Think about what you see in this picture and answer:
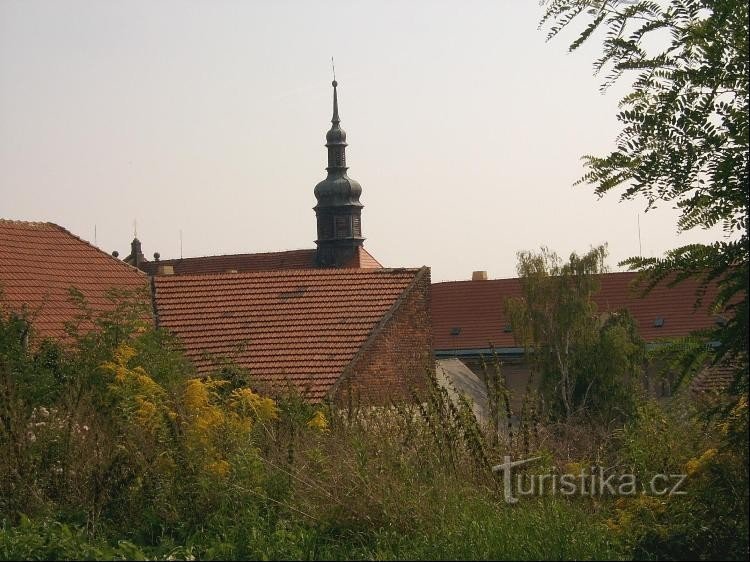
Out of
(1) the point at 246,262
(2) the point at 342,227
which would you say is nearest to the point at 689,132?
(1) the point at 246,262

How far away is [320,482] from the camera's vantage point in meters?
10.7

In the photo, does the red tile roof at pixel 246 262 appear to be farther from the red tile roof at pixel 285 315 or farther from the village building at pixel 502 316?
the red tile roof at pixel 285 315

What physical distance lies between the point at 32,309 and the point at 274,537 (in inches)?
662

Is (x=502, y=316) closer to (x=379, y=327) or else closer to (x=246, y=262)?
(x=246, y=262)

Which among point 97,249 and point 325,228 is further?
point 325,228

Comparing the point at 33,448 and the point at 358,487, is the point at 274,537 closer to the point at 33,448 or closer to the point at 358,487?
the point at 358,487

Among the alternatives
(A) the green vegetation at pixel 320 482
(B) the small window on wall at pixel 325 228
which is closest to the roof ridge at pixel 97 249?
(A) the green vegetation at pixel 320 482

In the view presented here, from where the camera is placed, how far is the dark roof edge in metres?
25.7

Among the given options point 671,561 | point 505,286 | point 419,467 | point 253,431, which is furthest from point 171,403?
point 505,286

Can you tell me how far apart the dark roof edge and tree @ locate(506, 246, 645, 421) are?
48.0 feet

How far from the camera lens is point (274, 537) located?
32.2 feet

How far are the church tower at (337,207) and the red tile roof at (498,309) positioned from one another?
68.9ft

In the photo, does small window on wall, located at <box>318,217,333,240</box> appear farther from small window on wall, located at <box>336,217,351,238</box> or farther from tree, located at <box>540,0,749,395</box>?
tree, located at <box>540,0,749,395</box>

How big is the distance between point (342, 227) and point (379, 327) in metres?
54.7
